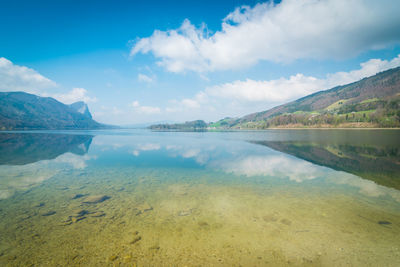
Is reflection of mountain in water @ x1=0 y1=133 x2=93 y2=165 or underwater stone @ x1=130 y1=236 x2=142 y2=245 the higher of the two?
reflection of mountain in water @ x1=0 y1=133 x2=93 y2=165

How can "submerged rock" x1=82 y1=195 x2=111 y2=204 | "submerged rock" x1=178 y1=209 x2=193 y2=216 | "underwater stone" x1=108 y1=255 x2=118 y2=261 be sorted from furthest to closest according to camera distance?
"submerged rock" x1=82 y1=195 x2=111 y2=204 → "submerged rock" x1=178 y1=209 x2=193 y2=216 → "underwater stone" x1=108 y1=255 x2=118 y2=261

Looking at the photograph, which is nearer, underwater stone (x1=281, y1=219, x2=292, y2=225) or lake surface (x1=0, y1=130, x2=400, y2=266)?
lake surface (x1=0, y1=130, x2=400, y2=266)

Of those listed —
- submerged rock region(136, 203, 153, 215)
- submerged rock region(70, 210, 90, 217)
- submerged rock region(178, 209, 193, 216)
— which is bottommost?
submerged rock region(136, 203, 153, 215)

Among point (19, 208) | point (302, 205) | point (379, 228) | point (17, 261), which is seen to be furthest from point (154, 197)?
point (379, 228)

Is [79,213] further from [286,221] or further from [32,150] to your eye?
[32,150]

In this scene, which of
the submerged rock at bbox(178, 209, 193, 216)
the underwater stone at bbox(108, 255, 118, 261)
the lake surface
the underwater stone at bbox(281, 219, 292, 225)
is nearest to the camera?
the underwater stone at bbox(108, 255, 118, 261)

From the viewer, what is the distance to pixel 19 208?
1161cm

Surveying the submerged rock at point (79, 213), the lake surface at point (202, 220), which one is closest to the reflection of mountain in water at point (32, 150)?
the lake surface at point (202, 220)

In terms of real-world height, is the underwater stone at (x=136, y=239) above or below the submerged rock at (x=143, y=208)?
above

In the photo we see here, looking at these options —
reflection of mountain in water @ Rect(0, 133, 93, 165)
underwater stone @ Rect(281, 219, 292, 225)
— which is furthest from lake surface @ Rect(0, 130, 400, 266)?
reflection of mountain in water @ Rect(0, 133, 93, 165)

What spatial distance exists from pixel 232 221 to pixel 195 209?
2.70m

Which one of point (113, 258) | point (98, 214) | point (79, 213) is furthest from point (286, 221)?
point (79, 213)

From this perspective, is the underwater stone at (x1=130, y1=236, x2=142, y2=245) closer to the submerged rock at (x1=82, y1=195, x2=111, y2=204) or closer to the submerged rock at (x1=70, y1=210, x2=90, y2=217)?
the submerged rock at (x1=70, y1=210, x2=90, y2=217)

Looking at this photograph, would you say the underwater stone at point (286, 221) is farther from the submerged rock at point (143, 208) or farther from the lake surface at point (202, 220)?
the submerged rock at point (143, 208)
